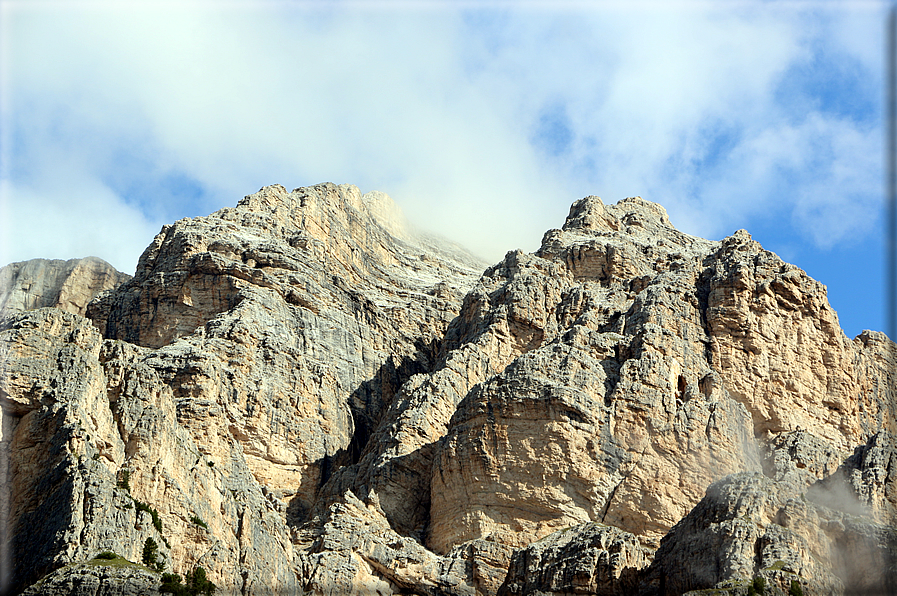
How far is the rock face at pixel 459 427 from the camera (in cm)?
9638

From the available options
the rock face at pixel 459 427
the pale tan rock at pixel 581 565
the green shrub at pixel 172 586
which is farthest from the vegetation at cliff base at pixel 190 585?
the pale tan rock at pixel 581 565

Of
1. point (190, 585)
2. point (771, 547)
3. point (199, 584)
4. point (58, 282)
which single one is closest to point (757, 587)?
point (771, 547)

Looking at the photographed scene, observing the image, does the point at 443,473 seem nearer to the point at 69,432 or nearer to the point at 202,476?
the point at 202,476

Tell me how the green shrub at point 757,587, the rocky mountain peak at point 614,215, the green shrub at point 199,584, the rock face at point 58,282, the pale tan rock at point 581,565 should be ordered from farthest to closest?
1. the rocky mountain peak at point 614,215
2. the rock face at point 58,282
3. the pale tan rock at point 581,565
4. the green shrub at point 199,584
5. the green shrub at point 757,587

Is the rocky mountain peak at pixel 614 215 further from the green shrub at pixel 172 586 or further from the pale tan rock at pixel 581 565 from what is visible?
the green shrub at pixel 172 586

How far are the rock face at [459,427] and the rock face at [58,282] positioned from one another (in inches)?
759

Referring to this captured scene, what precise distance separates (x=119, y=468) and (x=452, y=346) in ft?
173

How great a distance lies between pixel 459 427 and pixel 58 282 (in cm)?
7104

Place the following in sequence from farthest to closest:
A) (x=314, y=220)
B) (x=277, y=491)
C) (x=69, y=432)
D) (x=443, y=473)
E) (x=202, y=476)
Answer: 1. (x=314, y=220)
2. (x=277, y=491)
3. (x=443, y=473)
4. (x=202, y=476)
5. (x=69, y=432)

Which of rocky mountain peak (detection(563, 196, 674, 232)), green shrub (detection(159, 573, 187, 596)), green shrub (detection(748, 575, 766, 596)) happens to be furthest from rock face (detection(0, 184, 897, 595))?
rocky mountain peak (detection(563, 196, 674, 232))

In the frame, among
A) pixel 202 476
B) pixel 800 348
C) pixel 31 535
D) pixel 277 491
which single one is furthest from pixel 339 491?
pixel 800 348

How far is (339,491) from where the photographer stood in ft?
397

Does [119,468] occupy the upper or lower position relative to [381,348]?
lower

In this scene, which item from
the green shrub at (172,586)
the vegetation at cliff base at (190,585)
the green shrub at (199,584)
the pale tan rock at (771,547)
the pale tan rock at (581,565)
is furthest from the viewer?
the pale tan rock at (581,565)
